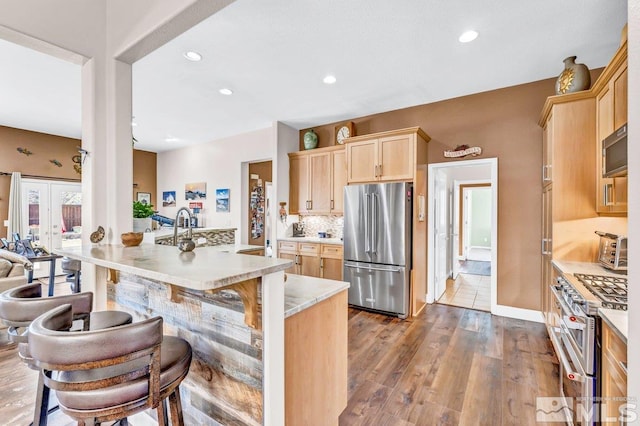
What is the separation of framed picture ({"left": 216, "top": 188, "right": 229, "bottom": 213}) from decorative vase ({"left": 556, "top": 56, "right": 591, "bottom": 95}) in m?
5.60

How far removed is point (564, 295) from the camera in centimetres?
192

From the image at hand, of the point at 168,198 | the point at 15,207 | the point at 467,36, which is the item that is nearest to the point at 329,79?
the point at 467,36

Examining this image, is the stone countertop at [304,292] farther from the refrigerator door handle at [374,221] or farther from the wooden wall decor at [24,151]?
the wooden wall decor at [24,151]

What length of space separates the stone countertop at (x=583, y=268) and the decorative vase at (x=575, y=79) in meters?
1.58

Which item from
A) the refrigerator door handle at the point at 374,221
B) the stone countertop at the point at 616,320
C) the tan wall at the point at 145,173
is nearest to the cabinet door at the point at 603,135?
the stone countertop at the point at 616,320

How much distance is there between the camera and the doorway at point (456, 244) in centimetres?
374

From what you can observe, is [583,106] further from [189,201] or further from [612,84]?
[189,201]

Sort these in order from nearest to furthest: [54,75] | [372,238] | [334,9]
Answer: [334,9] → [54,75] → [372,238]

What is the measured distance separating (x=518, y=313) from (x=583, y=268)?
4.95ft

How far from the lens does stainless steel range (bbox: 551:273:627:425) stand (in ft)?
4.56

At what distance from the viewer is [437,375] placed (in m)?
2.35
